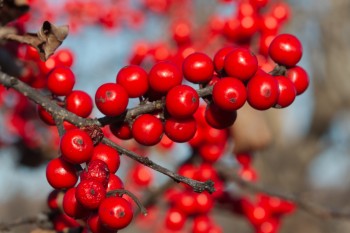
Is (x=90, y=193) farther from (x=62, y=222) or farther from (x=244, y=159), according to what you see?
(x=244, y=159)

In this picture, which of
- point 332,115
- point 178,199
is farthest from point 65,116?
point 332,115

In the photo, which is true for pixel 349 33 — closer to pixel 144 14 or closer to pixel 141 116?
pixel 144 14

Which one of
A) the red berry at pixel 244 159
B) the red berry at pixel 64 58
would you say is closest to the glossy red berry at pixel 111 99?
the red berry at pixel 64 58

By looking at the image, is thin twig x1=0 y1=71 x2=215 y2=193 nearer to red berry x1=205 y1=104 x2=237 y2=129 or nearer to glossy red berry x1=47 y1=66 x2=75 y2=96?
glossy red berry x1=47 y1=66 x2=75 y2=96

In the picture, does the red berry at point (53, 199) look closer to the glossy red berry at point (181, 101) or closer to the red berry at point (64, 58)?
the red berry at point (64, 58)

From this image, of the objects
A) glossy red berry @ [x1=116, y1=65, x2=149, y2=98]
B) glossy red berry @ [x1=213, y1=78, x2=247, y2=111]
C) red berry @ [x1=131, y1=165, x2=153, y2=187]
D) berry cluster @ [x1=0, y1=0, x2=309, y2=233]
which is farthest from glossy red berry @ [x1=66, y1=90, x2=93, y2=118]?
red berry @ [x1=131, y1=165, x2=153, y2=187]

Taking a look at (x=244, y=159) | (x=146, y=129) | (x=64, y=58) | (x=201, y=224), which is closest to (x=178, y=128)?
(x=146, y=129)

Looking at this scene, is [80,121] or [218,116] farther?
[218,116]
